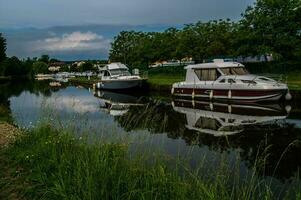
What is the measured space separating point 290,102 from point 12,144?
22199 millimetres

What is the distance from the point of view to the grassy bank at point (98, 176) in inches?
260

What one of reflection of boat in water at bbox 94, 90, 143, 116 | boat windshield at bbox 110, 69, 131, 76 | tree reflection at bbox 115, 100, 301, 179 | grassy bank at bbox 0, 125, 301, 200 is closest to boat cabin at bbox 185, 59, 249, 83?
reflection of boat in water at bbox 94, 90, 143, 116

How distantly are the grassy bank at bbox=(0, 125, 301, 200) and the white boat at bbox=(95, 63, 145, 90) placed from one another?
37359mm

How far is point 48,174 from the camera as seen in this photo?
8.06 meters

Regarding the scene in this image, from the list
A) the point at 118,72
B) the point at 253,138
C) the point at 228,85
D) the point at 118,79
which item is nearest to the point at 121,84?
the point at 118,79

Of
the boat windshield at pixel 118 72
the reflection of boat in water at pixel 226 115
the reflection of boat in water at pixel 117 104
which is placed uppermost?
the boat windshield at pixel 118 72

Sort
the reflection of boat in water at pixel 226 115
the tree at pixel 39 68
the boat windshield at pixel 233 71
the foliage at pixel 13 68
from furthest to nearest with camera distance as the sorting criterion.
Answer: the tree at pixel 39 68, the foliage at pixel 13 68, the boat windshield at pixel 233 71, the reflection of boat in water at pixel 226 115

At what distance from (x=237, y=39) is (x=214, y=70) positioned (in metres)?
9.55

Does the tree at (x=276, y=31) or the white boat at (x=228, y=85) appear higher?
the tree at (x=276, y=31)

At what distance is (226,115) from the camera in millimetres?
25062

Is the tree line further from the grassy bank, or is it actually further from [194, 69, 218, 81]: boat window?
→ the grassy bank

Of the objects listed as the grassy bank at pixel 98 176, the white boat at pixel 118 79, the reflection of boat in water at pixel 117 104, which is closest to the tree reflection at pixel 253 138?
the grassy bank at pixel 98 176

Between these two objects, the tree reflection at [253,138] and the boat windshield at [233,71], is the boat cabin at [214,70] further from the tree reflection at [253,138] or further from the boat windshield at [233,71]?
the tree reflection at [253,138]

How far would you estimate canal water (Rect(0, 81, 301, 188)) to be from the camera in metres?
11.0
